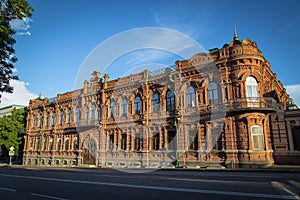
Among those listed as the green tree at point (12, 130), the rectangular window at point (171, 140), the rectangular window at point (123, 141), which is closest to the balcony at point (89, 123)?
the rectangular window at point (123, 141)

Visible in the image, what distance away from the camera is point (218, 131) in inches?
837

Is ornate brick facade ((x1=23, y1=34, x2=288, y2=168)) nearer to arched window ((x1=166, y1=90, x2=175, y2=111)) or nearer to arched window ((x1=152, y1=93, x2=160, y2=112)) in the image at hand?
arched window ((x1=166, y1=90, x2=175, y2=111))

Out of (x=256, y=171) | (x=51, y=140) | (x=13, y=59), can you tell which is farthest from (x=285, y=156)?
(x=51, y=140)

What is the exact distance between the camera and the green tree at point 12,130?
41125 millimetres

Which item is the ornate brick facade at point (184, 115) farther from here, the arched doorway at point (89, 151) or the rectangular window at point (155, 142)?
the rectangular window at point (155, 142)

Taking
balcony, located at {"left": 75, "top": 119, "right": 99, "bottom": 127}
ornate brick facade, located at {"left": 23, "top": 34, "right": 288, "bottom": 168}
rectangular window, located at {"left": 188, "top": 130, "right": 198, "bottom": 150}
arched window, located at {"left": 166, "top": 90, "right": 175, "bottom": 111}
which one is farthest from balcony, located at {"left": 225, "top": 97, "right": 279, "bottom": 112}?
balcony, located at {"left": 75, "top": 119, "right": 99, "bottom": 127}

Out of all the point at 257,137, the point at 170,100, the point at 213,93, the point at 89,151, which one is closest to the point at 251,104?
the point at 257,137

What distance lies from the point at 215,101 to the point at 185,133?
4.41m

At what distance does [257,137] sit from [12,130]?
41.8 metres

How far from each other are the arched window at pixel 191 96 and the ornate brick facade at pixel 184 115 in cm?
11

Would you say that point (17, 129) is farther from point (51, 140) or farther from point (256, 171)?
point (256, 171)

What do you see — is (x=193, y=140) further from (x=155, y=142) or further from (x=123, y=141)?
(x=123, y=141)

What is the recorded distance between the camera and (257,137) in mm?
20016

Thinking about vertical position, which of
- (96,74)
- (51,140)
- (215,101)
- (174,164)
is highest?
(96,74)
